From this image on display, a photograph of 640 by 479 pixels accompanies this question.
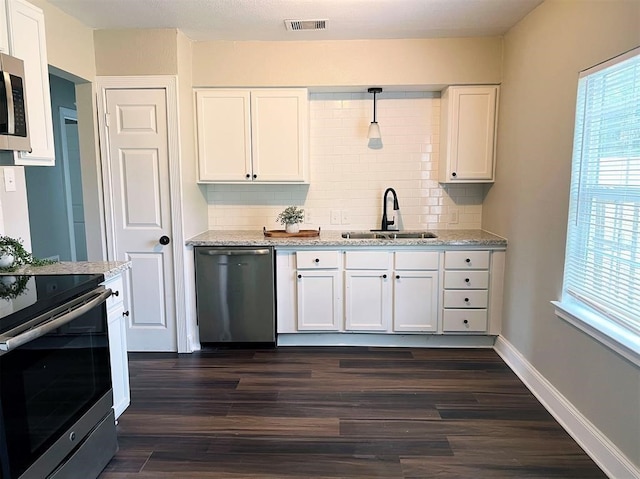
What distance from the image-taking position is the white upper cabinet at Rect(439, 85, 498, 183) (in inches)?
135

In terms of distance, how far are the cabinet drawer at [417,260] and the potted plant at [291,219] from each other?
2.92 feet

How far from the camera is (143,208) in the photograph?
328cm

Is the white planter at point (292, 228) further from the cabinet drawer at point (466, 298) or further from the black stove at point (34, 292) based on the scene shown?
the black stove at point (34, 292)

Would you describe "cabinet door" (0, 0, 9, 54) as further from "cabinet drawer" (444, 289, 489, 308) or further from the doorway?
"cabinet drawer" (444, 289, 489, 308)

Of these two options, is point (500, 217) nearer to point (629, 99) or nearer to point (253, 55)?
point (629, 99)

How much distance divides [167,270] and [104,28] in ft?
6.10

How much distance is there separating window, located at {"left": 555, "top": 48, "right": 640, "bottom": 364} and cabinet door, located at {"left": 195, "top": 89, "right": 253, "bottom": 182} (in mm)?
2355

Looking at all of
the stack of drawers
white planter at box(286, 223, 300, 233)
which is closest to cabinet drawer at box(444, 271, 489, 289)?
the stack of drawers

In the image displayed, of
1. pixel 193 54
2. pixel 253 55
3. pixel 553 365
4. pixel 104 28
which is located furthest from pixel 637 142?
pixel 104 28

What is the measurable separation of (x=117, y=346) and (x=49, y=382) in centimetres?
64

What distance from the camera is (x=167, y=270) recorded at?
11.0ft

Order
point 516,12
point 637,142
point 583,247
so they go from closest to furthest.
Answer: point 637,142 < point 583,247 < point 516,12

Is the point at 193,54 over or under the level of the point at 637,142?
over

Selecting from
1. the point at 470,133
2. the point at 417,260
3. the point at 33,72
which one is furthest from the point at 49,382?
the point at 470,133
